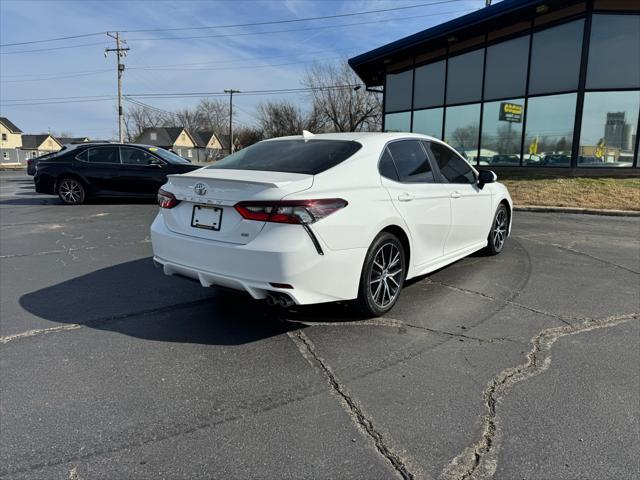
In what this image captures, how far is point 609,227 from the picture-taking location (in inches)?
367

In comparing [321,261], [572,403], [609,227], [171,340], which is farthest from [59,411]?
[609,227]

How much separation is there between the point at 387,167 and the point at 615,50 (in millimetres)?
13984

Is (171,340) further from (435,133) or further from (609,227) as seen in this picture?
(435,133)

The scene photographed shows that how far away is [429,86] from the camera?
19828 millimetres

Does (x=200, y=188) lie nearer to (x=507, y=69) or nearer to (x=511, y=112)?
(x=511, y=112)

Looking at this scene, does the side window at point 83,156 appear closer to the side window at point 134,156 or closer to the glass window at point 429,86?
the side window at point 134,156

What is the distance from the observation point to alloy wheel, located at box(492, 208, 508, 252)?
6.29 metres

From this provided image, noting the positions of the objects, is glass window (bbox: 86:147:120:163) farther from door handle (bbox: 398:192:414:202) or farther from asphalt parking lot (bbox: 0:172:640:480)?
door handle (bbox: 398:192:414:202)

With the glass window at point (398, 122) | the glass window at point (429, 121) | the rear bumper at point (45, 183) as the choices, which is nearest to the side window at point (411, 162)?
the rear bumper at point (45, 183)

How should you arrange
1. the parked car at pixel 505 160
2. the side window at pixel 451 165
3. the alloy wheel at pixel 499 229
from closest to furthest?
the side window at pixel 451 165
the alloy wheel at pixel 499 229
the parked car at pixel 505 160

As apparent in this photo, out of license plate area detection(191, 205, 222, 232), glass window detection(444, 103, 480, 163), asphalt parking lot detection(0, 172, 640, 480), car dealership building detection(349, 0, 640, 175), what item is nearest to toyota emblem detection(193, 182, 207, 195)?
license plate area detection(191, 205, 222, 232)

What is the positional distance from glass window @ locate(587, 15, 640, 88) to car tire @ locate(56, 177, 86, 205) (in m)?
15.0

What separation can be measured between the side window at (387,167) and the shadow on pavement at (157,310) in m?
1.51

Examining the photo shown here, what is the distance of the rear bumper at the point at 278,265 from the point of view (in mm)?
3219
